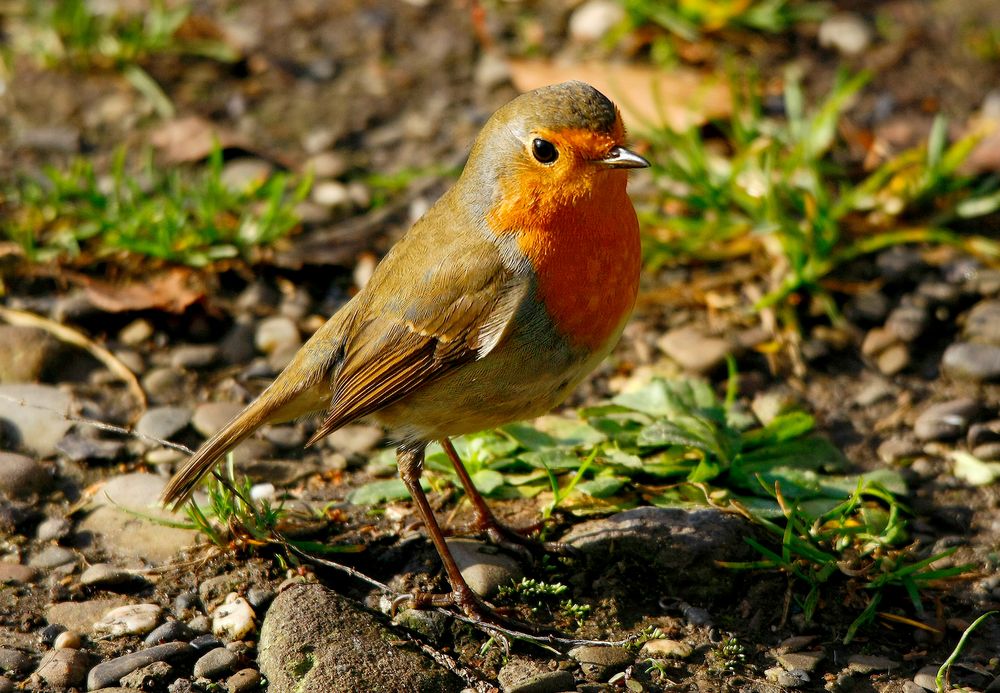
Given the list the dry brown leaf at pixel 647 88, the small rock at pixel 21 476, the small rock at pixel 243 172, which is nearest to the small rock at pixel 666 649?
the small rock at pixel 21 476

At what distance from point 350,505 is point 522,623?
924mm

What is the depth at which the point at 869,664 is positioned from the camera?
3.77 meters

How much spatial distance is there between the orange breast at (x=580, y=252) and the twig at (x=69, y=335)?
207 cm

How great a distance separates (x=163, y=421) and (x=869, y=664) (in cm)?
282

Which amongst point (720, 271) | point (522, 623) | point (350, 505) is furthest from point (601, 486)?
point (720, 271)

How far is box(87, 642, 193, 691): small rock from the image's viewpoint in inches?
142

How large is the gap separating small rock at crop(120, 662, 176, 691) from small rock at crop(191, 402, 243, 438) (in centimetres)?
136

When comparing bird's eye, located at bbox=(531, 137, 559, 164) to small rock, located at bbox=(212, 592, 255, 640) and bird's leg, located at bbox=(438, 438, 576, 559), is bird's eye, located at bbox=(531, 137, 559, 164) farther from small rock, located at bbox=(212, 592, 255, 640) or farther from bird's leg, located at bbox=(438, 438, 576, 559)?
small rock, located at bbox=(212, 592, 255, 640)

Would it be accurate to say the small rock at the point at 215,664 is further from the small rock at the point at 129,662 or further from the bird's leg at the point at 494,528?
the bird's leg at the point at 494,528

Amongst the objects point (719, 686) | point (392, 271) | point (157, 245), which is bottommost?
point (719, 686)

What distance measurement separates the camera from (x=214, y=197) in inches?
226

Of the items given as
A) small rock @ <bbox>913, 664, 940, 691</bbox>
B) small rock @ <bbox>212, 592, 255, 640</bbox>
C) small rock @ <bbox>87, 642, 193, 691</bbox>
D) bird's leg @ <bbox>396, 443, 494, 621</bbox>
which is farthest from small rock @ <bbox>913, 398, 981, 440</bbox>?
small rock @ <bbox>87, 642, 193, 691</bbox>

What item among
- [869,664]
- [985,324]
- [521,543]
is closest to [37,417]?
[521,543]

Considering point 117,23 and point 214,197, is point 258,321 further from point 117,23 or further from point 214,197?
point 117,23
